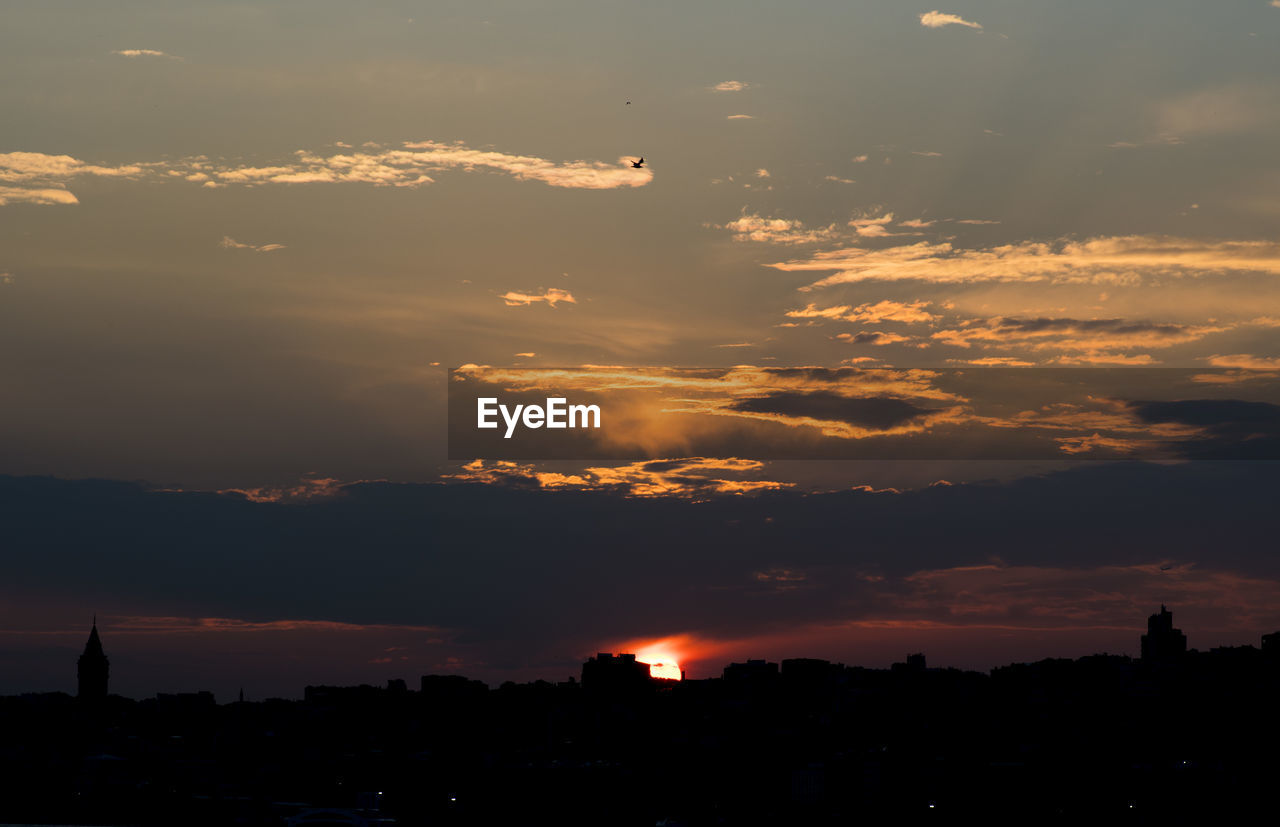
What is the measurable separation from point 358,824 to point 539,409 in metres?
101

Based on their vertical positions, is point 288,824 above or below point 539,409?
below

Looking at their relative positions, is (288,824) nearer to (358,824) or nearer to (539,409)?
(358,824)

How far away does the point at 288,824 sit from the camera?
199 meters

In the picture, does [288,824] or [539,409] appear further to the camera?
[288,824]

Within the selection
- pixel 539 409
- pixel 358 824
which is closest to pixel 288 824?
pixel 358 824

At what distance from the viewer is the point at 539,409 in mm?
115188

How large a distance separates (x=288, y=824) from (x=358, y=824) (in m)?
10.1

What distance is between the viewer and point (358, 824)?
196250 mm

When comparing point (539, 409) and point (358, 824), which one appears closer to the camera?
point (539, 409)

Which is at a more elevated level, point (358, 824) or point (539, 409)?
point (539, 409)

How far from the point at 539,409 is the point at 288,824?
106585mm
